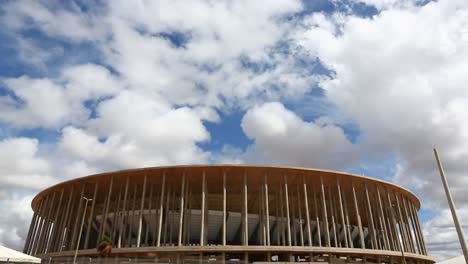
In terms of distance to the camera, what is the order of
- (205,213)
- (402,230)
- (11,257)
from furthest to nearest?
(402,230) < (205,213) < (11,257)

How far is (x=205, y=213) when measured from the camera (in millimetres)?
42688

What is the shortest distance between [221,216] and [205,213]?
15.1ft

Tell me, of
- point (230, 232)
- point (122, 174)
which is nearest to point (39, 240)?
point (122, 174)

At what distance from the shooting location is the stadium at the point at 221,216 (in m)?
40.4

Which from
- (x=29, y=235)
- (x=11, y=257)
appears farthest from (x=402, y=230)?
(x=29, y=235)

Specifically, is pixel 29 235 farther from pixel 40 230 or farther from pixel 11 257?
pixel 11 257

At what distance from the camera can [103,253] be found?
38594 millimetres

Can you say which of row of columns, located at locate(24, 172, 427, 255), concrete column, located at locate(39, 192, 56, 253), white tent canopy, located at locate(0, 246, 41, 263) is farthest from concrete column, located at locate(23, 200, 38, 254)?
white tent canopy, located at locate(0, 246, 41, 263)

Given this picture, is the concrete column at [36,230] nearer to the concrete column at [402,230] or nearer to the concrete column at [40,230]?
the concrete column at [40,230]

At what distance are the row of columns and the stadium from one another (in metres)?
0.16

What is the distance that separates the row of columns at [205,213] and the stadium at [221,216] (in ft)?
0.52

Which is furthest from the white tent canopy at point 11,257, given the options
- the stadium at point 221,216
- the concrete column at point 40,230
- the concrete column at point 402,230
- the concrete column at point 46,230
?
the concrete column at point 402,230

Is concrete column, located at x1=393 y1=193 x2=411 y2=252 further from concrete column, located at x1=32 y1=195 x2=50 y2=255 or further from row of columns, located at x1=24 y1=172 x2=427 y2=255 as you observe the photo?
concrete column, located at x1=32 y1=195 x2=50 y2=255

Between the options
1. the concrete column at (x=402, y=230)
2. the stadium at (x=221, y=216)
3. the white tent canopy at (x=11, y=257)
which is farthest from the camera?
the concrete column at (x=402, y=230)
